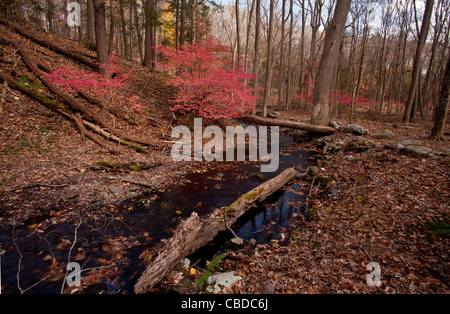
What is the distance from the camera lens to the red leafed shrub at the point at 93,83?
8.70 metres

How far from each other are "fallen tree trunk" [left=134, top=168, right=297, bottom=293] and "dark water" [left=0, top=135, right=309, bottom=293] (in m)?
0.38

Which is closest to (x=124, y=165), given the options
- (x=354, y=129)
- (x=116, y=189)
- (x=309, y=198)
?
(x=116, y=189)

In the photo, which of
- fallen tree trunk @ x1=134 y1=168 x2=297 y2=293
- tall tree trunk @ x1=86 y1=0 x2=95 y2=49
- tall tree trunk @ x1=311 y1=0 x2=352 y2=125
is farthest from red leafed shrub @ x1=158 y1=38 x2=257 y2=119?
tall tree trunk @ x1=86 y1=0 x2=95 y2=49

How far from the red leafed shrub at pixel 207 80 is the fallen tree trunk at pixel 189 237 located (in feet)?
21.7

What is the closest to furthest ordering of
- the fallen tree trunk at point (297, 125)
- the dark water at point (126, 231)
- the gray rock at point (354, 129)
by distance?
the dark water at point (126, 231), the gray rock at point (354, 129), the fallen tree trunk at point (297, 125)

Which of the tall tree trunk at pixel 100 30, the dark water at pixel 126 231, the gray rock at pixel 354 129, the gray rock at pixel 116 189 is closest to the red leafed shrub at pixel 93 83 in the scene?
the tall tree trunk at pixel 100 30

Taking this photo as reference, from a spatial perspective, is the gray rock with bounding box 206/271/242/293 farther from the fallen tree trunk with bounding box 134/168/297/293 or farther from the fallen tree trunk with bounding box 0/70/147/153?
the fallen tree trunk with bounding box 0/70/147/153

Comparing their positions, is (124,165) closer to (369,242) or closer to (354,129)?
(369,242)

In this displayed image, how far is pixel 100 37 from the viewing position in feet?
32.7

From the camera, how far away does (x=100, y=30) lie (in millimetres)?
9875

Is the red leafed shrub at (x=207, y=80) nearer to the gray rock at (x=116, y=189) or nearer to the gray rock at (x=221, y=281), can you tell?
the gray rock at (x=116, y=189)
